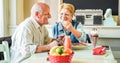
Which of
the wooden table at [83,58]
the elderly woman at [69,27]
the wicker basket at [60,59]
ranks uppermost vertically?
the elderly woman at [69,27]

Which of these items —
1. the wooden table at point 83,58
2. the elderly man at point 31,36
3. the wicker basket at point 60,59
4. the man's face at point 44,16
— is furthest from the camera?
the man's face at point 44,16

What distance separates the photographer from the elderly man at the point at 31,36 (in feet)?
7.47

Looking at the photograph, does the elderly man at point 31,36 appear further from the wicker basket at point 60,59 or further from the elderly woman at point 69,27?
the wicker basket at point 60,59

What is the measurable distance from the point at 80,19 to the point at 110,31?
19.6 inches

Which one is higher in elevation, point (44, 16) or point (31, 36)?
point (44, 16)

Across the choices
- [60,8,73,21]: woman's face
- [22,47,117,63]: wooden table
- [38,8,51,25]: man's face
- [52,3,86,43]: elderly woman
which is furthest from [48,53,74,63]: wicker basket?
[60,8,73,21]: woman's face

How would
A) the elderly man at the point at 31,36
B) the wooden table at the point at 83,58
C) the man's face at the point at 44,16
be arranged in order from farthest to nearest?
the man's face at the point at 44,16 → the elderly man at the point at 31,36 → the wooden table at the point at 83,58

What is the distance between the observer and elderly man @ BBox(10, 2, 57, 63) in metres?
2.28

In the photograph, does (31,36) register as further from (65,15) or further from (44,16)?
(65,15)

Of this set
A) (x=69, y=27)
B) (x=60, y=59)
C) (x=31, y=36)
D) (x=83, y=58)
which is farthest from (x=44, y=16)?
(x=60, y=59)

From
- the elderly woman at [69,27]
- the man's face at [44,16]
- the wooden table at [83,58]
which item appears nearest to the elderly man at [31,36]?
the man's face at [44,16]

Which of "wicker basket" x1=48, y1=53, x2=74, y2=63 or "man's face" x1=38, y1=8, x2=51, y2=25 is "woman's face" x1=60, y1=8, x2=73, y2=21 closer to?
"man's face" x1=38, y1=8, x2=51, y2=25

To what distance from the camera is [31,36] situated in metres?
2.35

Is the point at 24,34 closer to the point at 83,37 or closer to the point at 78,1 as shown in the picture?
the point at 83,37
